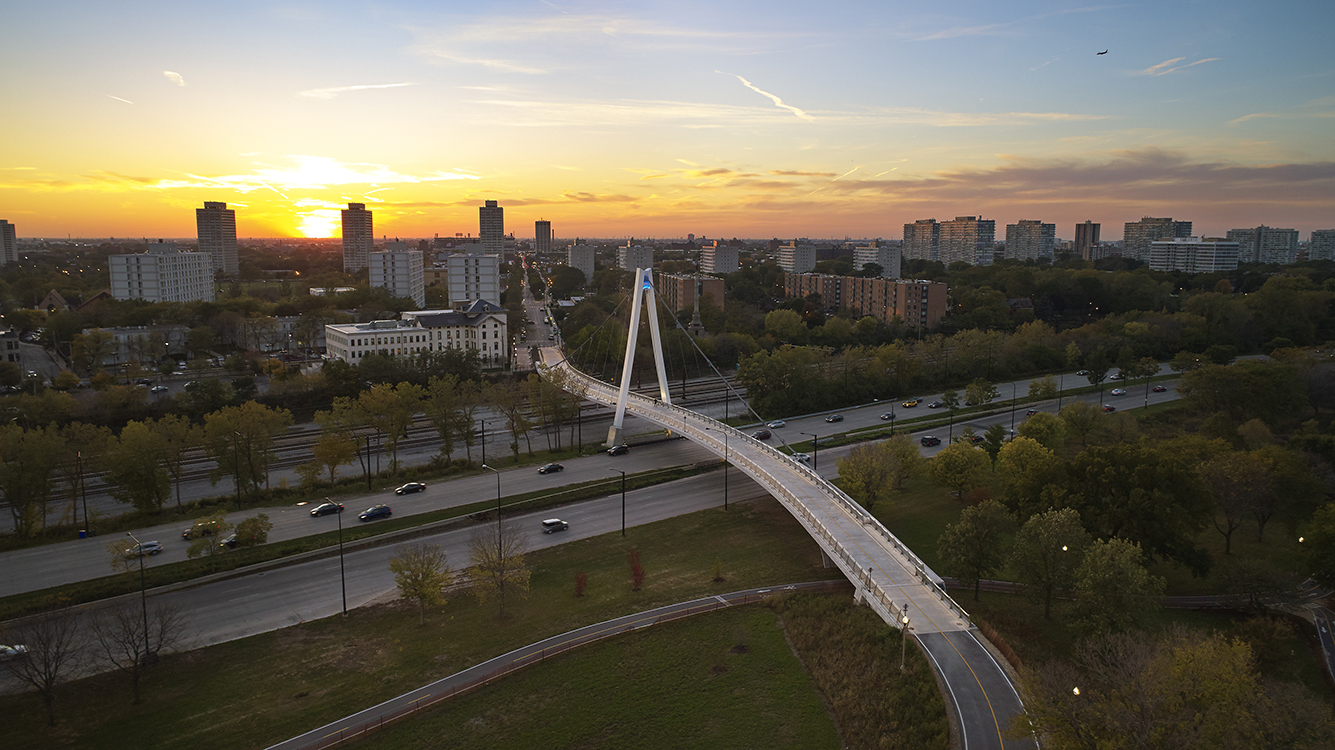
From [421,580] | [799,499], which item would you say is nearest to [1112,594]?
[799,499]

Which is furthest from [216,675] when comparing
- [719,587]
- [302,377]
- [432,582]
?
[302,377]

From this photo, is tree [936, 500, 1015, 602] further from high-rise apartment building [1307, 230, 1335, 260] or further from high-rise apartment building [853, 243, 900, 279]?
high-rise apartment building [1307, 230, 1335, 260]

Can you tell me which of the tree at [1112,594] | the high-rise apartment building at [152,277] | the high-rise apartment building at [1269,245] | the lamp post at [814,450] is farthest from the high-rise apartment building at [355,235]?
the high-rise apartment building at [1269,245]

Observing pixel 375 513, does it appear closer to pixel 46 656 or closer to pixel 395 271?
pixel 46 656

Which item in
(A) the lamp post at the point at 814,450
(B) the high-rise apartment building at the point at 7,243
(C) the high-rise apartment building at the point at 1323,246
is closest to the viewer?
(A) the lamp post at the point at 814,450

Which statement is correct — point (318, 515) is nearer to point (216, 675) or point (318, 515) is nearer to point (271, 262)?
point (216, 675)

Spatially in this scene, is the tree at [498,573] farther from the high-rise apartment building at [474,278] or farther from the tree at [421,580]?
the high-rise apartment building at [474,278]

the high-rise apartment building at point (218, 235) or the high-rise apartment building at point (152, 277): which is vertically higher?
the high-rise apartment building at point (218, 235)
